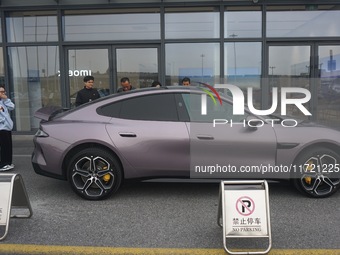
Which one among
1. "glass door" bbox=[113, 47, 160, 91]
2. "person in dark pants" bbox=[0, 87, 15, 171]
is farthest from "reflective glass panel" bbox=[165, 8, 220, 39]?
"person in dark pants" bbox=[0, 87, 15, 171]

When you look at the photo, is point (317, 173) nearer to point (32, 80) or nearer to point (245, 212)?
point (245, 212)

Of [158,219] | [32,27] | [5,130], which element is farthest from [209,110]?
[32,27]

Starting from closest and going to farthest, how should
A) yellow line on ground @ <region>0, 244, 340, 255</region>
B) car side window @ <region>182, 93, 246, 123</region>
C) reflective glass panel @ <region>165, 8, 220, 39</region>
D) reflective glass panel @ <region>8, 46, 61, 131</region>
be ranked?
yellow line on ground @ <region>0, 244, 340, 255</region> < car side window @ <region>182, 93, 246, 123</region> < reflective glass panel @ <region>165, 8, 220, 39</region> < reflective glass panel @ <region>8, 46, 61, 131</region>

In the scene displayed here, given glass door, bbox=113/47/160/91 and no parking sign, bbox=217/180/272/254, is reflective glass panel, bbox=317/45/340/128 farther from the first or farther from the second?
no parking sign, bbox=217/180/272/254

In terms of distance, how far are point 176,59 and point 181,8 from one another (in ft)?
4.50

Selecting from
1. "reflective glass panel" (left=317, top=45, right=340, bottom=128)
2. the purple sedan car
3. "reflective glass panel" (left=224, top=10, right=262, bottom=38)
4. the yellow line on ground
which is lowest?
the yellow line on ground

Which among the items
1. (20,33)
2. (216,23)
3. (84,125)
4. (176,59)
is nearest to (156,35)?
(176,59)

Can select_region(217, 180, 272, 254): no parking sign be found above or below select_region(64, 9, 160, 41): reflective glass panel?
below

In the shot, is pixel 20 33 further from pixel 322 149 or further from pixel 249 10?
pixel 322 149

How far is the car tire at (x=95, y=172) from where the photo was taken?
199 inches

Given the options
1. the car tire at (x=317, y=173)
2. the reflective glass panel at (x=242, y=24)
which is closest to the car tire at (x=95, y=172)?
the car tire at (x=317, y=173)

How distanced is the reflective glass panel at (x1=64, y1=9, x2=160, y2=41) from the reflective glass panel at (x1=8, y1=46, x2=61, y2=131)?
0.81 m

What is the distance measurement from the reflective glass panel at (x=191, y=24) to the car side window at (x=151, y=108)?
5279mm

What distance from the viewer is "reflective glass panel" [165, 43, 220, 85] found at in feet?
33.3
